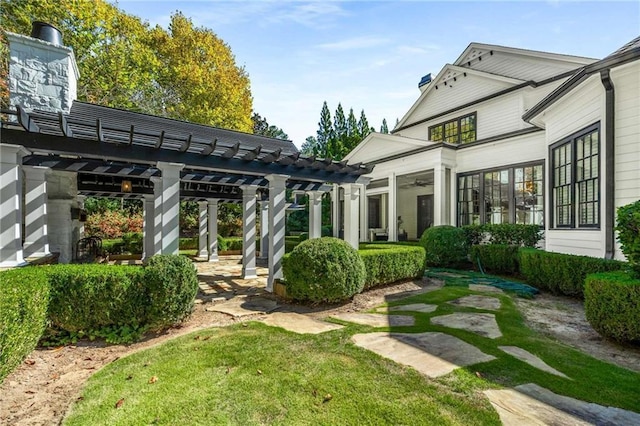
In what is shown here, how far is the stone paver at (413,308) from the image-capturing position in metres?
5.55

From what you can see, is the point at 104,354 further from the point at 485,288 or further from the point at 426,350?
the point at 485,288

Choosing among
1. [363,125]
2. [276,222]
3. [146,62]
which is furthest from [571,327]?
[363,125]

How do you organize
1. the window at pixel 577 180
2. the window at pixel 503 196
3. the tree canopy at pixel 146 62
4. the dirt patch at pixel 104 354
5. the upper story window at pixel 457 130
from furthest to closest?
1. the tree canopy at pixel 146 62
2. the upper story window at pixel 457 130
3. the window at pixel 503 196
4. the window at pixel 577 180
5. the dirt patch at pixel 104 354

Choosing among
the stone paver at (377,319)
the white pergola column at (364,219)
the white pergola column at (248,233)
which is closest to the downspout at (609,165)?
the stone paver at (377,319)

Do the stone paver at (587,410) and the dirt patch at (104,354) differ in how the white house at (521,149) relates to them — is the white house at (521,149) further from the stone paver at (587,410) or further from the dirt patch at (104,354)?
the stone paver at (587,410)

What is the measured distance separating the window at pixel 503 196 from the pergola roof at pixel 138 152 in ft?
19.6

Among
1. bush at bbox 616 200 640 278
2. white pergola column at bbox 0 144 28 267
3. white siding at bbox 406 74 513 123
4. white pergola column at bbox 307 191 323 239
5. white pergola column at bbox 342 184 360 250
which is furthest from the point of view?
white siding at bbox 406 74 513 123

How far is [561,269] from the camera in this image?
6.54m

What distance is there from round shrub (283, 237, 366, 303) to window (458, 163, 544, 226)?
25.1 feet

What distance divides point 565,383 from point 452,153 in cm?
1110

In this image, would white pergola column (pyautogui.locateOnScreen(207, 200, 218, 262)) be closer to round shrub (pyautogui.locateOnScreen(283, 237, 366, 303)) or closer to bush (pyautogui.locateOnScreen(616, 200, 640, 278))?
round shrub (pyautogui.locateOnScreen(283, 237, 366, 303))

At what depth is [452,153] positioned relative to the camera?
1277cm

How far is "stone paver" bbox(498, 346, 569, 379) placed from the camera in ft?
10.5

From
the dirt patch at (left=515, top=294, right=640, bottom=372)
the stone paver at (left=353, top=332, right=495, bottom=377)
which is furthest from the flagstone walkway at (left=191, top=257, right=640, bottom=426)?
the dirt patch at (left=515, top=294, right=640, bottom=372)
